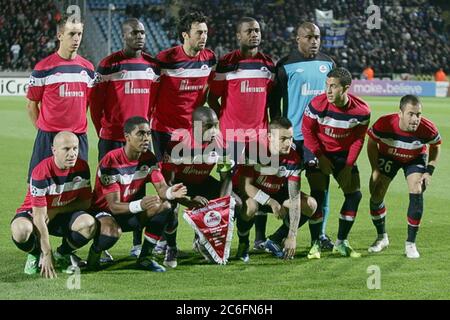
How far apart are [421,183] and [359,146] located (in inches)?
24.6

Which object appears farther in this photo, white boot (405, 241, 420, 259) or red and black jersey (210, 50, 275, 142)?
red and black jersey (210, 50, 275, 142)

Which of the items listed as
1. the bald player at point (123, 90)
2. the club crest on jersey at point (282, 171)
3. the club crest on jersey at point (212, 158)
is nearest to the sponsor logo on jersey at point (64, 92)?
the bald player at point (123, 90)

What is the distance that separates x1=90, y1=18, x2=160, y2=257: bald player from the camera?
23.6 feet

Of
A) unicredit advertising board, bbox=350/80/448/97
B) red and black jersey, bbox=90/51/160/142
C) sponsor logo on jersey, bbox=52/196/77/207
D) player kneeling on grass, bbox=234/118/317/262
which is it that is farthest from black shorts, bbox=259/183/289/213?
unicredit advertising board, bbox=350/80/448/97

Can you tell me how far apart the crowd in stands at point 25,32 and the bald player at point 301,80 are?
24.4 m

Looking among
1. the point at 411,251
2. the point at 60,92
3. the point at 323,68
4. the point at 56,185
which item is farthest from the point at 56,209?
the point at 411,251

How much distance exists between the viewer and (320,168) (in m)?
7.25

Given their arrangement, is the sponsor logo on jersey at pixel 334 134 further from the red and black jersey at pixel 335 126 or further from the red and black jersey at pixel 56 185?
the red and black jersey at pixel 56 185

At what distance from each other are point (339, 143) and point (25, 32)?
27.4 meters

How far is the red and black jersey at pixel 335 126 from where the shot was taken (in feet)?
23.3

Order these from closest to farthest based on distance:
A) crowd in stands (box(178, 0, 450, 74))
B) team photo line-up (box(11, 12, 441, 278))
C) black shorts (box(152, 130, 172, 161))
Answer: team photo line-up (box(11, 12, 441, 278)) < black shorts (box(152, 130, 172, 161)) < crowd in stands (box(178, 0, 450, 74))

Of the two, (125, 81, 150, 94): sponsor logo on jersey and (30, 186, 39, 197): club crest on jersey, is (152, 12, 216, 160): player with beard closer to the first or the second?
(125, 81, 150, 94): sponsor logo on jersey

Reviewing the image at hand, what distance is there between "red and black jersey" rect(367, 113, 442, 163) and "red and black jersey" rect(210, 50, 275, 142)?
102cm
